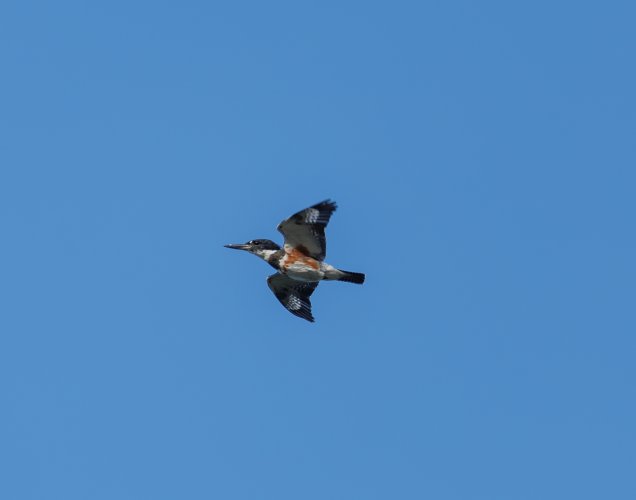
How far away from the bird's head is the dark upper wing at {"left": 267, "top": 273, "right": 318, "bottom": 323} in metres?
0.54

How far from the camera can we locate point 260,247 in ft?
107

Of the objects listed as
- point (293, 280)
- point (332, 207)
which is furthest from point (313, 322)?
point (332, 207)

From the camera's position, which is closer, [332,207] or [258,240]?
[332,207]

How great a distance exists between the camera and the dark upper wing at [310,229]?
3016cm

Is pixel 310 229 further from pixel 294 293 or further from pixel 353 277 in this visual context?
pixel 294 293

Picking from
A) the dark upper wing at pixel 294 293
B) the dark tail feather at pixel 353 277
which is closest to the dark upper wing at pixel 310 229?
the dark tail feather at pixel 353 277

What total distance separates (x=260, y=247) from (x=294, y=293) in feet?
4.21

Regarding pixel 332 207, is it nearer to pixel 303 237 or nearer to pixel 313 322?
pixel 303 237

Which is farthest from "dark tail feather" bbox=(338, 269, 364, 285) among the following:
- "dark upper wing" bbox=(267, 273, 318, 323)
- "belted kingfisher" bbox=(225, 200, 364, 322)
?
"dark upper wing" bbox=(267, 273, 318, 323)

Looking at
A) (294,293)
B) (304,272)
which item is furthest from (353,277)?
(294,293)

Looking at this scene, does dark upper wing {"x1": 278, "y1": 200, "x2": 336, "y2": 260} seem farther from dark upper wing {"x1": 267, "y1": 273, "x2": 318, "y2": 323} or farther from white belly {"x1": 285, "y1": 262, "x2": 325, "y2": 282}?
dark upper wing {"x1": 267, "y1": 273, "x2": 318, "y2": 323}

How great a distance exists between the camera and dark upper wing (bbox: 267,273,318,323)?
32.5 meters

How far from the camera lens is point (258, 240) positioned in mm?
32750

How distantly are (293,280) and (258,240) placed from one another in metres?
1.27
